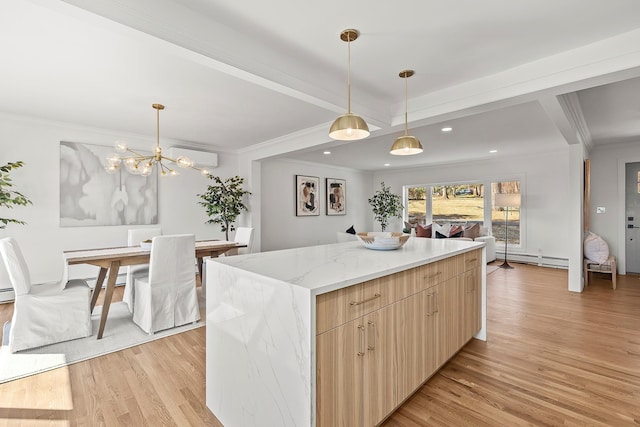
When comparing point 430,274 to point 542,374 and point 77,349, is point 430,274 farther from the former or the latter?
point 77,349

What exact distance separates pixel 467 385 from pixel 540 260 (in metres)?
5.48

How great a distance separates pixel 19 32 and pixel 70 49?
0.27m

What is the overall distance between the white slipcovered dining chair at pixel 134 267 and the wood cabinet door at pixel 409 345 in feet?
9.73

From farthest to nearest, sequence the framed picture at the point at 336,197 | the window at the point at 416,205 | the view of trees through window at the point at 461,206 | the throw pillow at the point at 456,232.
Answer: the window at the point at 416,205
the framed picture at the point at 336,197
the view of trees through window at the point at 461,206
the throw pillow at the point at 456,232

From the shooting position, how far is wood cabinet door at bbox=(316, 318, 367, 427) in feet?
4.19

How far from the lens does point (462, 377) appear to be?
85.4 inches

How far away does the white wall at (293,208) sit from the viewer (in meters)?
6.86

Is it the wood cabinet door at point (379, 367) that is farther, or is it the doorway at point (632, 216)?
the doorway at point (632, 216)

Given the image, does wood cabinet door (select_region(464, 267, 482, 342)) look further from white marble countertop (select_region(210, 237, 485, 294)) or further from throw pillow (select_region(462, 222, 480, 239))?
throw pillow (select_region(462, 222, 480, 239))

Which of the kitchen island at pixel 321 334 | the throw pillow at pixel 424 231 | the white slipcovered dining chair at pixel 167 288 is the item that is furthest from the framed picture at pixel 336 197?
the kitchen island at pixel 321 334

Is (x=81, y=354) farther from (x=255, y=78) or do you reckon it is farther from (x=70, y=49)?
(x=255, y=78)

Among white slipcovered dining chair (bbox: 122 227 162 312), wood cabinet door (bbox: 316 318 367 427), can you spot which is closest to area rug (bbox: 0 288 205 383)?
white slipcovered dining chair (bbox: 122 227 162 312)

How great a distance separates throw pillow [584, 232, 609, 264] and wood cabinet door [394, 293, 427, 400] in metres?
4.50

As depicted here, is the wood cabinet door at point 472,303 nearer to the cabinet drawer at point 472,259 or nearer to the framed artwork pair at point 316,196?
the cabinet drawer at point 472,259
